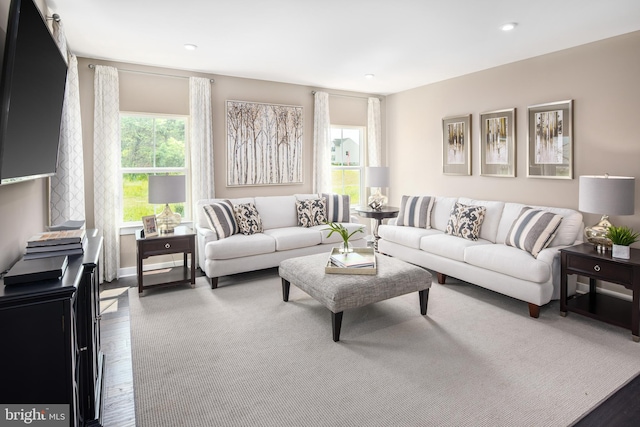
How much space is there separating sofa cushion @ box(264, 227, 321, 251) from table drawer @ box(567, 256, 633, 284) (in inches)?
106

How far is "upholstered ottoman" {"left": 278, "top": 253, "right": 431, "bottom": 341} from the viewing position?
2.83 meters

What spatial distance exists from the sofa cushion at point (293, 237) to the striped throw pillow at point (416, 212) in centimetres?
126

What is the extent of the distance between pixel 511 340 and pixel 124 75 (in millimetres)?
4844

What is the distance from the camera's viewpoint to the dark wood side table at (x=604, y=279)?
282cm

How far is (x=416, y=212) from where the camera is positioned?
16.6 ft

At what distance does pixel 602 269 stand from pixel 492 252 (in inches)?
33.8

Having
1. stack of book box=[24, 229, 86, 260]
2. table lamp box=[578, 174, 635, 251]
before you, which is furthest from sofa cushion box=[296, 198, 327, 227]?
stack of book box=[24, 229, 86, 260]

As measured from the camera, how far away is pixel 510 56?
13.9ft

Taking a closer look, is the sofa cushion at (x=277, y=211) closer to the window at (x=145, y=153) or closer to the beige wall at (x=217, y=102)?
the beige wall at (x=217, y=102)

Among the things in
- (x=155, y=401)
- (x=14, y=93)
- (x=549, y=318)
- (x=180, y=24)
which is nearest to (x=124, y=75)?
(x=180, y=24)

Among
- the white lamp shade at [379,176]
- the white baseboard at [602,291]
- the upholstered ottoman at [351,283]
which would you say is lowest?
the white baseboard at [602,291]

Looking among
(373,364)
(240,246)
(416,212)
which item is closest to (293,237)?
(240,246)

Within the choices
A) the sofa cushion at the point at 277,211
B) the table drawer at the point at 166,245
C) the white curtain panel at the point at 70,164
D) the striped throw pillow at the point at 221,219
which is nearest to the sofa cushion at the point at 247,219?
the striped throw pillow at the point at 221,219

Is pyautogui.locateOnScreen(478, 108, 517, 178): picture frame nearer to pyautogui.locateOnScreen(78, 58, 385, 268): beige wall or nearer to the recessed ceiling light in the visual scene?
the recessed ceiling light
